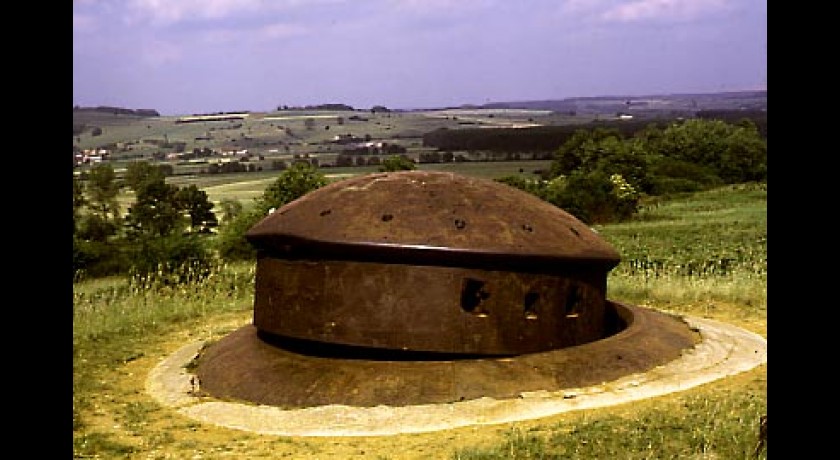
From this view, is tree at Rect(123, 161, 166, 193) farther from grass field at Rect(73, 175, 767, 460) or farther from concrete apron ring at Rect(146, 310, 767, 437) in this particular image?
concrete apron ring at Rect(146, 310, 767, 437)

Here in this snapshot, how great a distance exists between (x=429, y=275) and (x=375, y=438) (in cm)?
136

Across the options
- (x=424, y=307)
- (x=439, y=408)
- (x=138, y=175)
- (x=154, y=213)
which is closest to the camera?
(x=439, y=408)

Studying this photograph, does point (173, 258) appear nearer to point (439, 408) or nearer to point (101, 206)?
point (439, 408)

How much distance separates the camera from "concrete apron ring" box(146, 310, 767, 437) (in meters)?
5.82

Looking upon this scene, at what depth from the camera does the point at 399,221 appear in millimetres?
6648

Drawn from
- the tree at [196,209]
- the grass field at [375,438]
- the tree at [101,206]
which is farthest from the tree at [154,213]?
the grass field at [375,438]

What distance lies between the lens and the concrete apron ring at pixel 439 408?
5824 mm

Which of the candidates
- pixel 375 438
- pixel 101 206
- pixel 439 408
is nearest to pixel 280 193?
pixel 101 206

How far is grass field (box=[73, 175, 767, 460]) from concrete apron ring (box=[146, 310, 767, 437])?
0.11 metres

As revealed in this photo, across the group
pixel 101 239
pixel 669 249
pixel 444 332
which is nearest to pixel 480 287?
pixel 444 332

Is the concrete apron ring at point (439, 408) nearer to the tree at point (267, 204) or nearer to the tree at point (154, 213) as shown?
the tree at point (267, 204)

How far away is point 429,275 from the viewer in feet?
21.1

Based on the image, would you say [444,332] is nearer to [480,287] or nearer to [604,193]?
[480,287]
